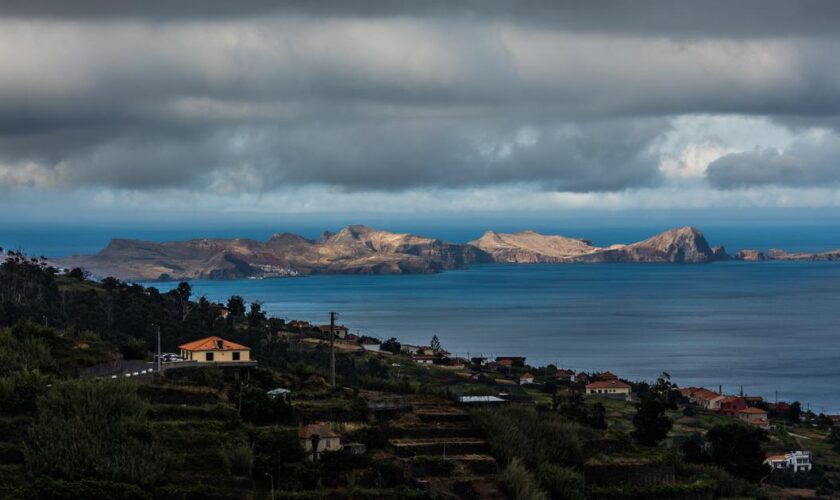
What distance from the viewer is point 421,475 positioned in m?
37.7

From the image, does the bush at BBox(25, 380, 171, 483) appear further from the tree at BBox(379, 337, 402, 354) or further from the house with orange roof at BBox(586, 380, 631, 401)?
the tree at BBox(379, 337, 402, 354)

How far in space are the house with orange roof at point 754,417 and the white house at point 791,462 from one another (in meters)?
13.7

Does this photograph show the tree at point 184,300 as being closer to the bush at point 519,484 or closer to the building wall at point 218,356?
the building wall at point 218,356

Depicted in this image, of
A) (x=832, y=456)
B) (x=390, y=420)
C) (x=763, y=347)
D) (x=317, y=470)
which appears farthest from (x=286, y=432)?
(x=763, y=347)

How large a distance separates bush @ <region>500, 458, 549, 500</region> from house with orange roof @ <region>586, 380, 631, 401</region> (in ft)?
191

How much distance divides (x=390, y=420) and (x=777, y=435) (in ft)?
151

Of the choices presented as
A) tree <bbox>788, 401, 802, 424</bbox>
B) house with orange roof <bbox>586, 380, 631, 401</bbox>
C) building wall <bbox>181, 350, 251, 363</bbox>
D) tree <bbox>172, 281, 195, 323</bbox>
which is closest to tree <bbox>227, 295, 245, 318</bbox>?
tree <bbox>172, 281, 195, 323</bbox>

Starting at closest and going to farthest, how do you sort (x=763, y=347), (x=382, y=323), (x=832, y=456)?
(x=832, y=456) < (x=763, y=347) < (x=382, y=323)

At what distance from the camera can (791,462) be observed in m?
68.1

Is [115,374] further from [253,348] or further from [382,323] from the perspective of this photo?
[382,323]

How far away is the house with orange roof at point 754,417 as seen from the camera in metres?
84.2

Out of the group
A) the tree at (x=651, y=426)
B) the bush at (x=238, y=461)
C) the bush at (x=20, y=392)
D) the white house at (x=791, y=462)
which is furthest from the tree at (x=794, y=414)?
the bush at (x=20, y=392)

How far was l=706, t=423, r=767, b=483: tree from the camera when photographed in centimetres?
5156

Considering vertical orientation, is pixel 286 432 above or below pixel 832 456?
above
